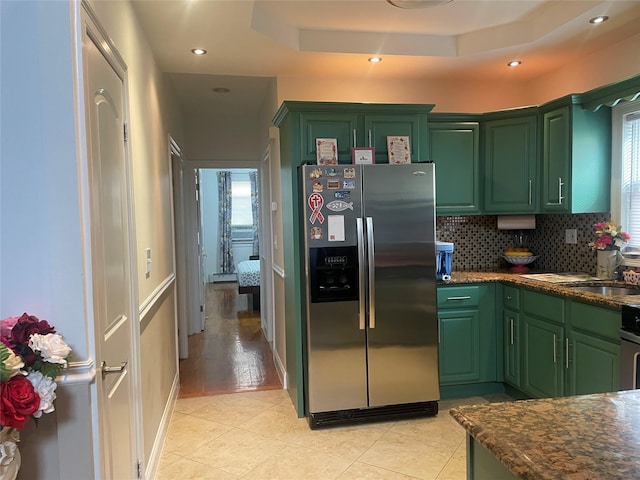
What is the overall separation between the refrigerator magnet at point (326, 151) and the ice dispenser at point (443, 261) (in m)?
1.04

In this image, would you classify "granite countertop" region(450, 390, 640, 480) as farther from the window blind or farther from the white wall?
the window blind

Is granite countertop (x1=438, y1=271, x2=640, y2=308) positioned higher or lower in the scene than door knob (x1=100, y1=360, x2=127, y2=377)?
higher

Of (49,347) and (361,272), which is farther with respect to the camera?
(361,272)

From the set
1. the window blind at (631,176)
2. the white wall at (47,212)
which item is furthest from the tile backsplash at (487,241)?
the white wall at (47,212)

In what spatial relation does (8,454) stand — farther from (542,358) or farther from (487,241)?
(487,241)

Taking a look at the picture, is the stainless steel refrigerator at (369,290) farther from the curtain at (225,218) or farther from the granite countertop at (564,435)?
the curtain at (225,218)

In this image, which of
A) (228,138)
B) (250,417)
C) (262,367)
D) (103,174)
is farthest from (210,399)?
(228,138)

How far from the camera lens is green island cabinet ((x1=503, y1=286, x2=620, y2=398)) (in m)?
2.55

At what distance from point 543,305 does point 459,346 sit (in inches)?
27.6

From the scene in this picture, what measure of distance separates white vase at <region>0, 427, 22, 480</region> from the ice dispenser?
2.80 meters

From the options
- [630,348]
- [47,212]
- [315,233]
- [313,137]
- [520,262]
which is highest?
[313,137]

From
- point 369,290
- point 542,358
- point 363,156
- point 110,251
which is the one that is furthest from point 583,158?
point 110,251

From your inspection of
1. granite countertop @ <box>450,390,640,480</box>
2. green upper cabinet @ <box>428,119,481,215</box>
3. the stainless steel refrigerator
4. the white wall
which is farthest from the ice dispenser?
the white wall

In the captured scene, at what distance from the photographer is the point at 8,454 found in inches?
42.8
